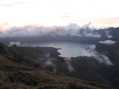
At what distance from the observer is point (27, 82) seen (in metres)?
97.2

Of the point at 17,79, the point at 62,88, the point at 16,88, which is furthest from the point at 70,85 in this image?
the point at 17,79

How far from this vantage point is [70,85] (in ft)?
262

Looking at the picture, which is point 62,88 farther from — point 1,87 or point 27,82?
point 27,82

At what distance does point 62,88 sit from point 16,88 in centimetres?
1049

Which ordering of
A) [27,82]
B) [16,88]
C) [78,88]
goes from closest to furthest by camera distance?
1. [16,88]
2. [78,88]
3. [27,82]

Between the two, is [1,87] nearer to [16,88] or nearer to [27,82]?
[16,88]

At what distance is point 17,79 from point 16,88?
102ft

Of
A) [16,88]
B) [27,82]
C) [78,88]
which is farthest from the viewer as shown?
[27,82]

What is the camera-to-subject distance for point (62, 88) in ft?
236

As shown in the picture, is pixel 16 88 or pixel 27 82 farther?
pixel 27 82

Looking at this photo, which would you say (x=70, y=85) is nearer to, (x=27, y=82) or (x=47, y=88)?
(x=47, y=88)

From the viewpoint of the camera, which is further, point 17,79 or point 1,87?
point 17,79

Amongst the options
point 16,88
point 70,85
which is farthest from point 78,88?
point 16,88

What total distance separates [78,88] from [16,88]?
16.9 metres
